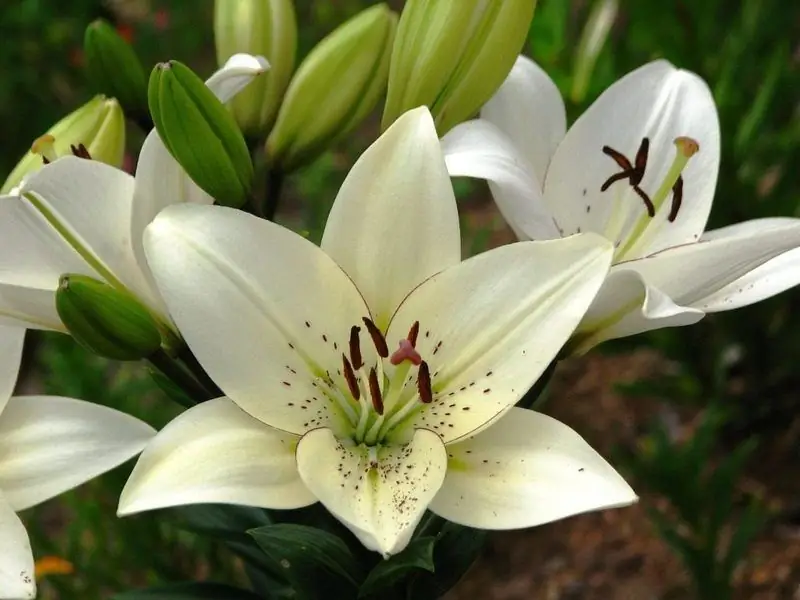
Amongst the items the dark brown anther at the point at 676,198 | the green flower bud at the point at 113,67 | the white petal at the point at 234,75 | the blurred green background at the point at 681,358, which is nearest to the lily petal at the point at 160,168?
the white petal at the point at 234,75

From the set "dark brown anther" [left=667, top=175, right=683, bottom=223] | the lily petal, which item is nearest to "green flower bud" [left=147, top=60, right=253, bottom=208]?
the lily petal

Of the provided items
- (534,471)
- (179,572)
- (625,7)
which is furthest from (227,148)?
(625,7)

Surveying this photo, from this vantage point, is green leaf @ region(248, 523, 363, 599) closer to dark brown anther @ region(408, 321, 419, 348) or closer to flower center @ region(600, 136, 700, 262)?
dark brown anther @ region(408, 321, 419, 348)

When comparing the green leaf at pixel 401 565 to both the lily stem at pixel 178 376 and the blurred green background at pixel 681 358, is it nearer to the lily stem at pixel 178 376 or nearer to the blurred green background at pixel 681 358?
the lily stem at pixel 178 376

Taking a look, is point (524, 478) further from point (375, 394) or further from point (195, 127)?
point (195, 127)

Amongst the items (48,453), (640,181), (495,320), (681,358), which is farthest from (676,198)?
(681,358)

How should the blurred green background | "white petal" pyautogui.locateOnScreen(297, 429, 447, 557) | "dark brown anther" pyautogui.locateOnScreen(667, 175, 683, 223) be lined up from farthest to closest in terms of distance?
the blurred green background < "dark brown anther" pyautogui.locateOnScreen(667, 175, 683, 223) < "white petal" pyautogui.locateOnScreen(297, 429, 447, 557)
